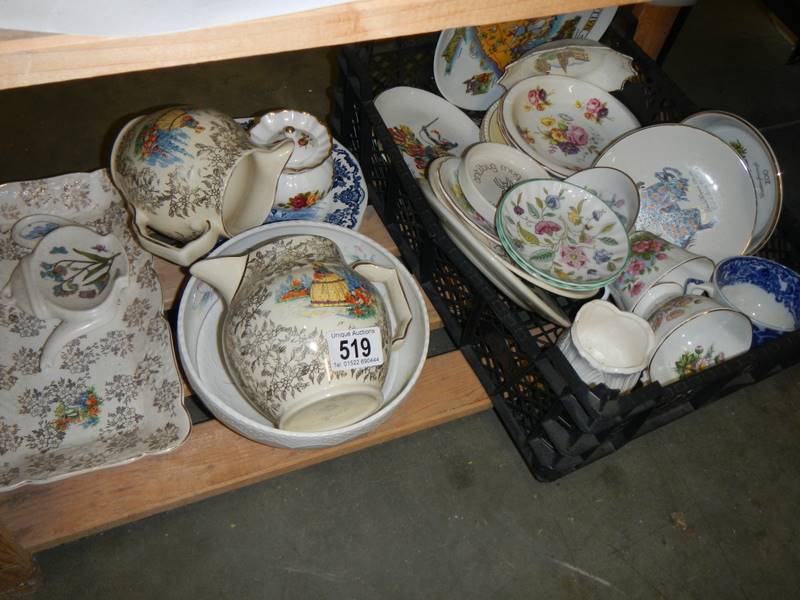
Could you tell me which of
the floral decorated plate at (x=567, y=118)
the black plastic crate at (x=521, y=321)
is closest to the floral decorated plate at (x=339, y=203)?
the black plastic crate at (x=521, y=321)

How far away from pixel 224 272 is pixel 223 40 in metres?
0.37

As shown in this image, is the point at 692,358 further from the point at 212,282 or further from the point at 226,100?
the point at 226,100

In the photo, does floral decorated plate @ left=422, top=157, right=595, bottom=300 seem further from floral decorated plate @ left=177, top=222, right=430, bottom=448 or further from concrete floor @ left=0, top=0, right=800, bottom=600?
concrete floor @ left=0, top=0, right=800, bottom=600

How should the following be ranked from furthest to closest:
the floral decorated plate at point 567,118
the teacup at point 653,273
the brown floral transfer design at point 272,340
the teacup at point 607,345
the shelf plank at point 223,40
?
the floral decorated plate at point 567,118 < the teacup at point 653,273 < the teacup at point 607,345 < the brown floral transfer design at point 272,340 < the shelf plank at point 223,40

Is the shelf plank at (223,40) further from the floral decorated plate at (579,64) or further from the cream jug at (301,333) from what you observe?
the floral decorated plate at (579,64)

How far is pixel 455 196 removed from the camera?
79cm

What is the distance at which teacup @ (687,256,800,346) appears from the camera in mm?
815

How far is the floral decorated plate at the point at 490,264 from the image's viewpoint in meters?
0.72

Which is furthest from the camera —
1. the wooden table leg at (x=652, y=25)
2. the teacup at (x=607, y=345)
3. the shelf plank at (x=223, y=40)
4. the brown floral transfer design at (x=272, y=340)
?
the wooden table leg at (x=652, y=25)

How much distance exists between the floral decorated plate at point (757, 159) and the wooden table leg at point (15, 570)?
0.99m

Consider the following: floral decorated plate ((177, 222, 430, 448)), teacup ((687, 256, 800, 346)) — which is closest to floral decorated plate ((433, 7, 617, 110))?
floral decorated plate ((177, 222, 430, 448))

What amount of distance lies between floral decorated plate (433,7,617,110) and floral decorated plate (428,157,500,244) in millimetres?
222

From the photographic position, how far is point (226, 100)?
1.33 meters

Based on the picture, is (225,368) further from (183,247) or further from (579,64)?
(579,64)
